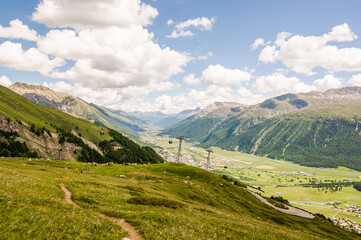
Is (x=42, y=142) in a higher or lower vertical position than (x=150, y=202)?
lower

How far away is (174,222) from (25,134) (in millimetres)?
196437

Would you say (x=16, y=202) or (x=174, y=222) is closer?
(x=16, y=202)

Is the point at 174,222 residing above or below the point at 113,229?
below

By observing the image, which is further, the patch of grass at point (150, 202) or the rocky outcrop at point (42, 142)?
the rocky outcrop at point (42, 142)

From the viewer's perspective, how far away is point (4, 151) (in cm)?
12250

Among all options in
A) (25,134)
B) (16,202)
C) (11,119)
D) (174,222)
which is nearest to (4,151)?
(25,134)

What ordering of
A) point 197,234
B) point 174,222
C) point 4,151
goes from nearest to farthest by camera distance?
point 197,234 → point 174,222 → point 4,151

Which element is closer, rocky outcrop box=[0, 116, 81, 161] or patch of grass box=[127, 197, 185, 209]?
patch of grass box=[127, 197, 185, 209]

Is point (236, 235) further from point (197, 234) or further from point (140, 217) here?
point (140, 217)

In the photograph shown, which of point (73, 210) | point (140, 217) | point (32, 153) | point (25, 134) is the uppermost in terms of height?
point (73, 210)

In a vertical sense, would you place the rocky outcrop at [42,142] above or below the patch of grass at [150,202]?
below

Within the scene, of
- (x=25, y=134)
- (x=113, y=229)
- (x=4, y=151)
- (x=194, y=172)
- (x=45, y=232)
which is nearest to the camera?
(x=45, y=232)

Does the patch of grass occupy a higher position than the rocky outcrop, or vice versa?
the patch of grass

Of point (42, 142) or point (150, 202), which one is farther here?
point (42, 142)
